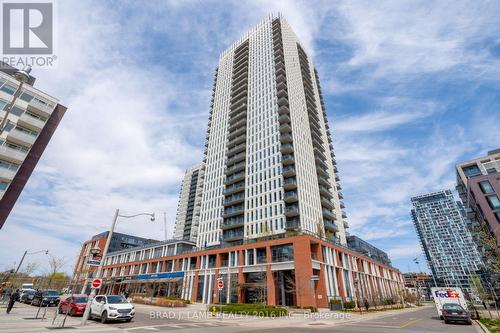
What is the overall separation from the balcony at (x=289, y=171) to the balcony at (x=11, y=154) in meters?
46.0

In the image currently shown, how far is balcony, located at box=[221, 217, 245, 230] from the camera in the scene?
2283 inches

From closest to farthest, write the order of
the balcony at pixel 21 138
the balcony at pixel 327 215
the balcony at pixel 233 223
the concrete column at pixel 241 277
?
the balcony at pixel 21 138 → the concrete column at pixel 241 277 → the balcony at pixel 233 223 → the balcony at pixel 327 215

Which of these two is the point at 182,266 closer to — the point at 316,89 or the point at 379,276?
the point at 379,276

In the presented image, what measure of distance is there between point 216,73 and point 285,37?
2922cm

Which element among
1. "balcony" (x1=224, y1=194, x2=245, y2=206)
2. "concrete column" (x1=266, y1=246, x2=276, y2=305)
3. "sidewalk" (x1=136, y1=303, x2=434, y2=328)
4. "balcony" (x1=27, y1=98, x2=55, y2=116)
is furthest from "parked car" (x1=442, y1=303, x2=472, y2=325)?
"balcony" (x1=27, y1=98, x2=55, y2=116)

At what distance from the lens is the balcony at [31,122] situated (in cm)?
3856

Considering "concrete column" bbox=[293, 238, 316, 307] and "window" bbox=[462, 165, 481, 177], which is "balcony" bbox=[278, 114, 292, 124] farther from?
"window" bbox=[462, 165, 481, 177]

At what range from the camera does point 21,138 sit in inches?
1483

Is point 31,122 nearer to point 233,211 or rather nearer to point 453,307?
point 233,211

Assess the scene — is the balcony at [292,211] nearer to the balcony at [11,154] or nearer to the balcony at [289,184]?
the balcony at [289,184]

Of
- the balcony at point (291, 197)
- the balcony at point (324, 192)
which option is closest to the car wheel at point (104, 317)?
the balcony at point (291, 197)

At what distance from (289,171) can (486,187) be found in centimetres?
4707

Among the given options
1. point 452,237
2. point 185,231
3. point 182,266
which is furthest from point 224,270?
point 452,237

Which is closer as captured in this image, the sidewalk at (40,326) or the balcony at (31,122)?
the sidewalk at (40,326)
